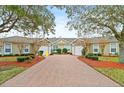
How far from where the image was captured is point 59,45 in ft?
168

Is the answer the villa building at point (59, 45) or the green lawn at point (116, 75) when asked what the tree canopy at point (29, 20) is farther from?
the villa building at point (59, 45)

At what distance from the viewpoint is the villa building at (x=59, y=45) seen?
3278 centimetres

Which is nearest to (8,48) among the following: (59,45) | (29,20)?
(59,45)

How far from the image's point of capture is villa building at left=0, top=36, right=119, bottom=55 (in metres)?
32.8

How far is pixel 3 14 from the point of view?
1658 cm

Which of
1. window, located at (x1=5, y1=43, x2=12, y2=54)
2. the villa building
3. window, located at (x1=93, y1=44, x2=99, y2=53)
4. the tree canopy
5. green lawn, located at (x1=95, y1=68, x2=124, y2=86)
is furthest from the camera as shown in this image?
window, located at (x1=93, y1=44, x2=99, y2=53)

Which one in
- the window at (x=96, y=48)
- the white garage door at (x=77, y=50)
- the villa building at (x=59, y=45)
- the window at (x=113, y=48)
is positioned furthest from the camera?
the white garage door at (x=77, y=50)

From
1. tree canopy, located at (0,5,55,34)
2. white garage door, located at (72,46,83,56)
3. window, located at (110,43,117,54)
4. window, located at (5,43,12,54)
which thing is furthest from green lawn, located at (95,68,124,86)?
white garage door, located at (72,46,83,56)

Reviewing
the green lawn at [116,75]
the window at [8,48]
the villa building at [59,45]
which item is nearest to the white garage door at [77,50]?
the villa building at [59,45]

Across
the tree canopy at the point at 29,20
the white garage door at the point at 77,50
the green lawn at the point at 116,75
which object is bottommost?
the green lawn at the point at 116,75

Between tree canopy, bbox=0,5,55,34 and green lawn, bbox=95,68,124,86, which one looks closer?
green lawn, bbox=95,68,124,86

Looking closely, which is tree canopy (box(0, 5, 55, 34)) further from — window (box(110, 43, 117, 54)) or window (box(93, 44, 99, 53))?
window (box(110, 43, 117, 54))
